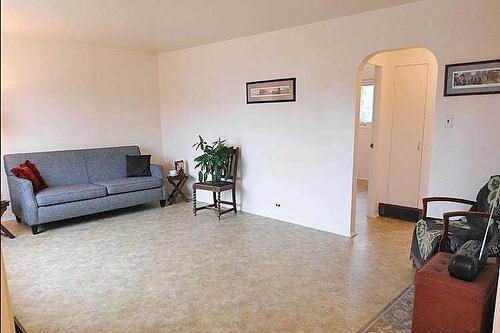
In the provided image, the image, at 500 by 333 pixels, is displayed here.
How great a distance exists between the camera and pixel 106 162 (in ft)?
17.2

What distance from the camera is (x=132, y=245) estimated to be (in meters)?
3.78

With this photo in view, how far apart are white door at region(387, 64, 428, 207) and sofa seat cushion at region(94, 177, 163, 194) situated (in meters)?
3.40

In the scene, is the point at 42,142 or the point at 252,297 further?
the point at 42,142

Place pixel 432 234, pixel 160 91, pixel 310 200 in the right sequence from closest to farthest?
pixel 432 234
pixel 310 200
pixel 160 91

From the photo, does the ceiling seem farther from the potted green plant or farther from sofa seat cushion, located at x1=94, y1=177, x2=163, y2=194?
sofa seat cushion, located at x1=94, y1=177, x2=163, y2=194

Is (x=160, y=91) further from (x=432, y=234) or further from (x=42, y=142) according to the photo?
(x=432, y=234)

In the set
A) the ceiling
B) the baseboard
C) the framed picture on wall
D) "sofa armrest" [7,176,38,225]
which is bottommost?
the baseboard

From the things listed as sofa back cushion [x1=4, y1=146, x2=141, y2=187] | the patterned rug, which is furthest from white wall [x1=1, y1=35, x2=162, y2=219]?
the patterned rug

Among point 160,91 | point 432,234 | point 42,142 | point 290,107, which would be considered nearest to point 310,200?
point 290,107

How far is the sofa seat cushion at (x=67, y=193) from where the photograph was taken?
412cm

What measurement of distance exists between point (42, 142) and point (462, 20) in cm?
522

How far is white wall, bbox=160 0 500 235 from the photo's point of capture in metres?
3.07

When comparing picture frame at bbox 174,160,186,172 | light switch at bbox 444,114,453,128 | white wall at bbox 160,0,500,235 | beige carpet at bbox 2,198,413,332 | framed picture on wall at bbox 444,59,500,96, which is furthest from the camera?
picture frame at bbox 174,160,186,172

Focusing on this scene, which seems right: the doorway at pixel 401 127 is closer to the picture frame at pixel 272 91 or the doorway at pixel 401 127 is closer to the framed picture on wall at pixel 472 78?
the picture frame at pixel 272 91
